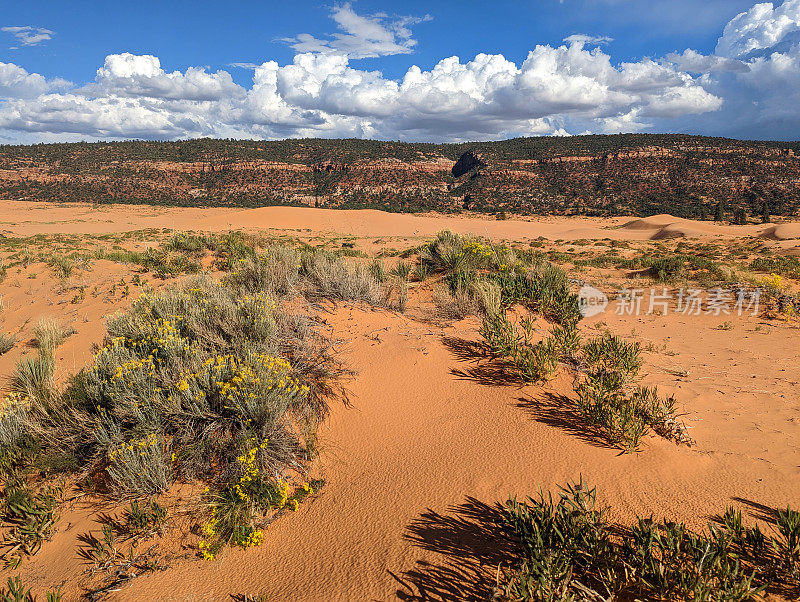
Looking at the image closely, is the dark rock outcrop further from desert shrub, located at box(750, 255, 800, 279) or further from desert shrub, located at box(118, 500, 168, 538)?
desert shrub, located at box(118, 500, 168, 538)

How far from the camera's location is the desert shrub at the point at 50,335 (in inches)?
267

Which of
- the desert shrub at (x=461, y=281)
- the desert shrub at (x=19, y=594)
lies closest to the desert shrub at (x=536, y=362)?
the desert shrub at (x=461, y=281)

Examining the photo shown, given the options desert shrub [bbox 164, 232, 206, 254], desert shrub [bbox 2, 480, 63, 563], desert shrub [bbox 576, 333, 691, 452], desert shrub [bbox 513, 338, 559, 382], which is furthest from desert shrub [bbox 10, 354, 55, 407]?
desert shrub [bbox 164, 232, 206, 254]

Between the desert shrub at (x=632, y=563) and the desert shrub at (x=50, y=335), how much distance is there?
7.35 metres

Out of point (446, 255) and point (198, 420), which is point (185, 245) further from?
point (198, 420)

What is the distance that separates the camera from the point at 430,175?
242 ft

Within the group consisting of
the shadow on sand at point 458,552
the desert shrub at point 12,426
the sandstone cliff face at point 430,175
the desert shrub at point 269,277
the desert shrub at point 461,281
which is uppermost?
the sandstone cliff face at point 430,175

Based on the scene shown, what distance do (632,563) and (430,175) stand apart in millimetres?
75177

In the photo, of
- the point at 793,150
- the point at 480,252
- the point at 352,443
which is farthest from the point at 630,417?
the point at 793,150

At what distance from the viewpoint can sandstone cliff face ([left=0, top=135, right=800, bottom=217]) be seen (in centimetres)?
5419

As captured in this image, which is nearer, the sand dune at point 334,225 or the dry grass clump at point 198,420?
the dry grass clump at point 198,420

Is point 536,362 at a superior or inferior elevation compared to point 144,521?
superior

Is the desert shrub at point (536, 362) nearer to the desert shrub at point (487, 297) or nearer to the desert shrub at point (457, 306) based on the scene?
the desert shrub at point (487, 297)

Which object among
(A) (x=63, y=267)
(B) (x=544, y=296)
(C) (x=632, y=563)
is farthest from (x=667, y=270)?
(A) (x=63, y=267)
